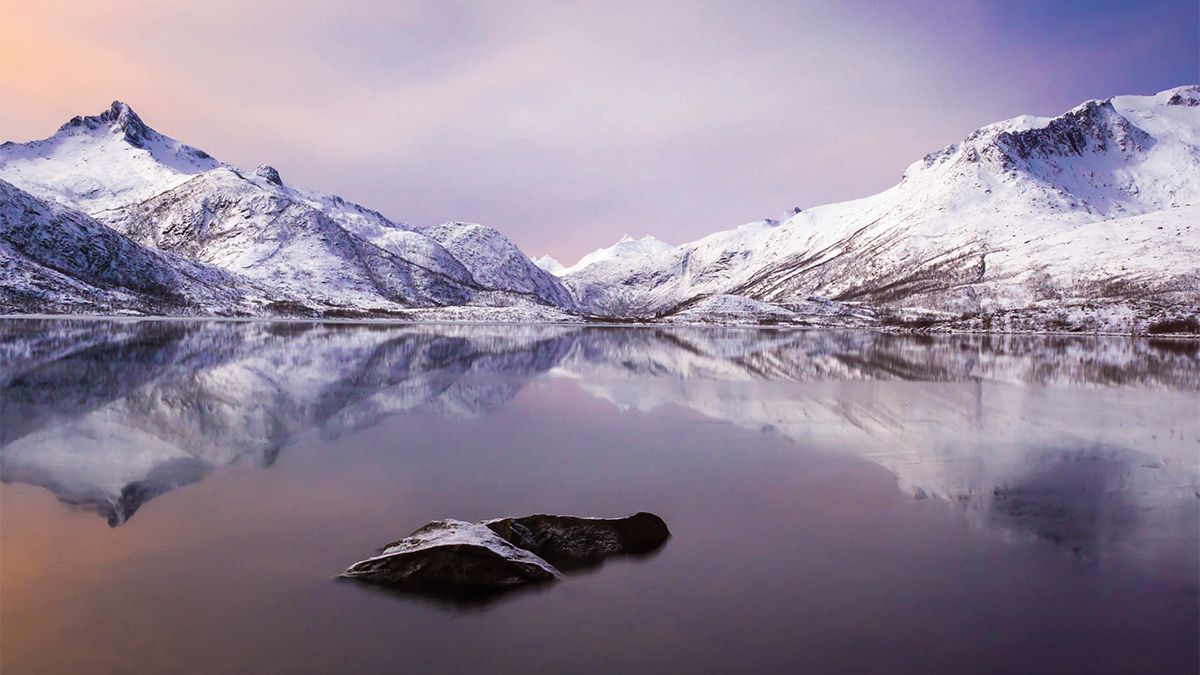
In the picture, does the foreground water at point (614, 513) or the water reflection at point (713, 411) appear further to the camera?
the water reflection at point (713, 411)

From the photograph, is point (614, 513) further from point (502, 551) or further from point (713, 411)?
point (713, 411)

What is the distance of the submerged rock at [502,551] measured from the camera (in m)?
13.8

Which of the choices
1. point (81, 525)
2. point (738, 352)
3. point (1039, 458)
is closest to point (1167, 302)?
point (738, 352)

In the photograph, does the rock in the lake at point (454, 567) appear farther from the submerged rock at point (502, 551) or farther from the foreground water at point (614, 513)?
the foreground water at point (614, 513)

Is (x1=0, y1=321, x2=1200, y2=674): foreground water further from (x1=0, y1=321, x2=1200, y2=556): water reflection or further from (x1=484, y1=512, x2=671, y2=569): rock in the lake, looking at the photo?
(x1=484, y1=512, x2=671, y2=569): rock in the lake

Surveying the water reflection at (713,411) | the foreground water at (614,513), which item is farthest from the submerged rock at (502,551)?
the water reflection at (713,411)

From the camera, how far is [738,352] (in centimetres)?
8419

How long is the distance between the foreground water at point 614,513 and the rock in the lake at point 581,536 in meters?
0.69

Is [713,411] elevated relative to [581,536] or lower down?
lower down

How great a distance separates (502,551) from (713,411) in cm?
2377

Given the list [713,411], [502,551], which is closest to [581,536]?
[502,551]

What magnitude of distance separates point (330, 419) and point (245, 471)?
969 cm

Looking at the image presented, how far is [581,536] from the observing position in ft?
52.6

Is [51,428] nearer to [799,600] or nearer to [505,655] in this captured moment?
[505,655]
